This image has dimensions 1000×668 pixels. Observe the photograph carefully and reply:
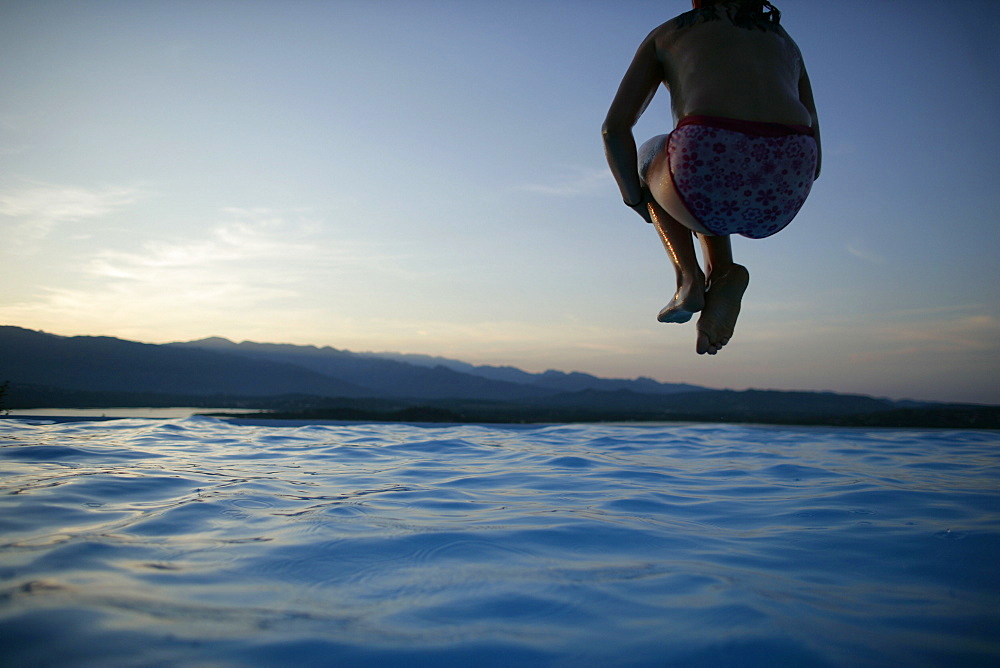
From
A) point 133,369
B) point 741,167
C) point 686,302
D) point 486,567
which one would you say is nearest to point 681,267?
point 686,302

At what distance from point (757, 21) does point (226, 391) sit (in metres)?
39.7

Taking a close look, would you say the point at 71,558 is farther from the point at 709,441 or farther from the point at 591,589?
the point at 709,441

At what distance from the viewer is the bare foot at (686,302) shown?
257cm

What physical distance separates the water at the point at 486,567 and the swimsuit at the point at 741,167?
4.37 feet

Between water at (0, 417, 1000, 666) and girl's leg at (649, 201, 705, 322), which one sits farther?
girl's leg at (649, 201, 705, 322)

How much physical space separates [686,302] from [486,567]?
152cm

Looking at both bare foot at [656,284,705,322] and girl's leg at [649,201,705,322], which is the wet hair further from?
bare foot at [656,284,705,322]

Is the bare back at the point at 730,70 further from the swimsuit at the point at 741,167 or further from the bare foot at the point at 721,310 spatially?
the bare foot at the point at 721,310

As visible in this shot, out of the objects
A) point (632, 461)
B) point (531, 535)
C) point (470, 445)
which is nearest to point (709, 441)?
point (632, 461)

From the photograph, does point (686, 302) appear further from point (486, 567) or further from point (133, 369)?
point (133, 369)

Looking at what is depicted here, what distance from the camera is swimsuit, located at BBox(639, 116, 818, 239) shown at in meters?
2.05

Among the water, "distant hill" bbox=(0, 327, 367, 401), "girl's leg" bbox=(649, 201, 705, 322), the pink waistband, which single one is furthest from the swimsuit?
"distant hill" bbox=(0, 327, 367, 401)

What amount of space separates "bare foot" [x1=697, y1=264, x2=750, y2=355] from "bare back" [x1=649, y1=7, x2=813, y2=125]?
782 millimetres

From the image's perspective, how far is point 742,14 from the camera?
2.26 meters
